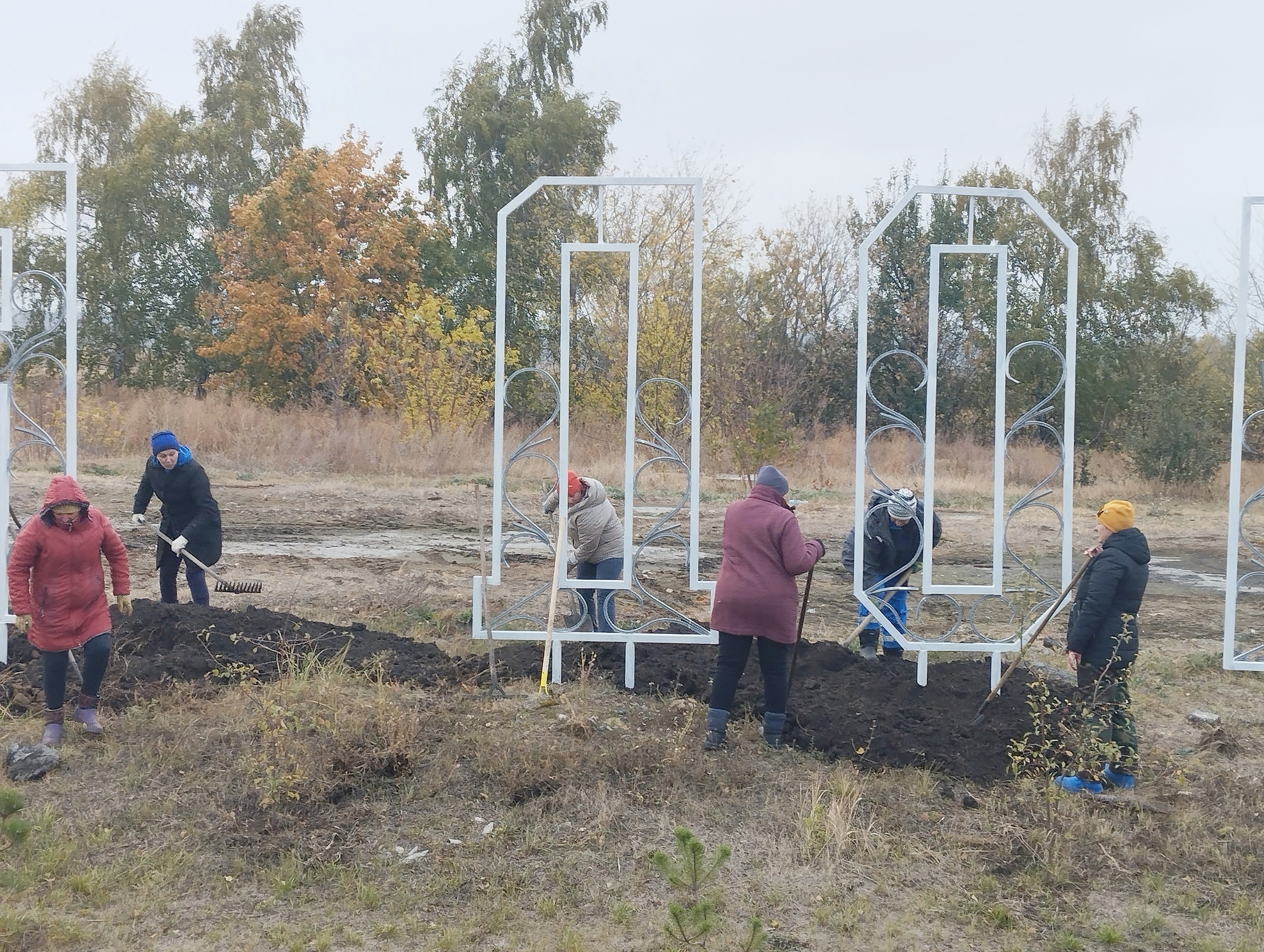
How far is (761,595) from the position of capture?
19.6 feet

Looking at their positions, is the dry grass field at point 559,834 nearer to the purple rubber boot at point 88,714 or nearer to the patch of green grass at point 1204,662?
the purple rubber boot at point 88,714

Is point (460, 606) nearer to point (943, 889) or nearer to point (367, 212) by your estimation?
point (943, 889)

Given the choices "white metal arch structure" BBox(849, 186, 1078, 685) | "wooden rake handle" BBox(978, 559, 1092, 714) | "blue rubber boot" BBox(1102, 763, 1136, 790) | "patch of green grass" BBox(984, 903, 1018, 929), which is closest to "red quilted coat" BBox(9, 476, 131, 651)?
"white metal arch structure" BBox(849, 186, 1078, 685)

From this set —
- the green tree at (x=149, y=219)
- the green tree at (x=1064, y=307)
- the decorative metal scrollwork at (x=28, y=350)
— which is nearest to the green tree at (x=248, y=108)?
the green tree at (x=149, y=219)

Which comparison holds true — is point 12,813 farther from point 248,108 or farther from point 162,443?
point 248,108

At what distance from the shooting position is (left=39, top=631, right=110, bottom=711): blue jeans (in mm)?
6055

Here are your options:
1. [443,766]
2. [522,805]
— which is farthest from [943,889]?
[443,766]

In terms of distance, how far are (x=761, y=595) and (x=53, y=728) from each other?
377cm

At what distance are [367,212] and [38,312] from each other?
1926cm

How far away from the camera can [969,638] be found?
9.79m

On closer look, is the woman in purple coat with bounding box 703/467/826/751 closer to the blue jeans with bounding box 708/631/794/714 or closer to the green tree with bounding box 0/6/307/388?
the blue jeans with bounding box 708/631/794/714

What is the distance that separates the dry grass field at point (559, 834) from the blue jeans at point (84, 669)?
28 cm

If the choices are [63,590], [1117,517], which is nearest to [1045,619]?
[1117,517]

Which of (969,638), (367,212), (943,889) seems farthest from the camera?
(367,212)
